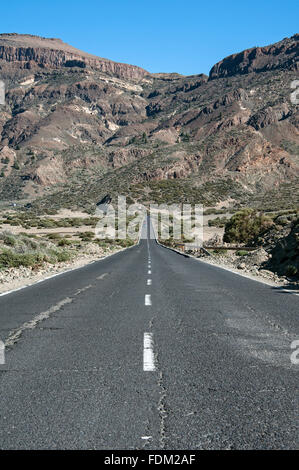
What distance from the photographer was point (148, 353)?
217 inches

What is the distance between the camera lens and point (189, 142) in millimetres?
151250

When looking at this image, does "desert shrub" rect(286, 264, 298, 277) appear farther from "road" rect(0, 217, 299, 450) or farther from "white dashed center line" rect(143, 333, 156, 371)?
"white dashed center line" rect(143, 333, 156, 371)

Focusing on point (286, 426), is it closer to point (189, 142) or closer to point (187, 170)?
point (187, 170)

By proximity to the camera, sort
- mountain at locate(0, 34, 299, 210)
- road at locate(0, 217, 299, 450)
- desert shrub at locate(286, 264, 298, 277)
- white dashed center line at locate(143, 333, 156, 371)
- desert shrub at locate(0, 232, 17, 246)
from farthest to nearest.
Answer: mountain at locate(0, 34, 299, 210)
desert shrub at locate(0, 232, 17, 246)
desert shrub at locate(286, 264, 298, 277)
white dashed center line at locate(143, 333, 156, 371)
road at locate(0, 217, 299, 450)

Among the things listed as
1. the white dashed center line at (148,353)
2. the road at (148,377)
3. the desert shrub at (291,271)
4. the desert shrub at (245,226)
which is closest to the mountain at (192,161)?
the desert shrub at (245,226)

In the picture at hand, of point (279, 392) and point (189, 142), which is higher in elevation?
point (189, 142)

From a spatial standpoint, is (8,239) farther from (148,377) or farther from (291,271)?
(148,377)

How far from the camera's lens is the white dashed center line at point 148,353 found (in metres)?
4.92

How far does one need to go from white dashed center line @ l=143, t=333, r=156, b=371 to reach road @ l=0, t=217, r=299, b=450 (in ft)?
0.05

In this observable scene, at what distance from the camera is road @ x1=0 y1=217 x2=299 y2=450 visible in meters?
3.19

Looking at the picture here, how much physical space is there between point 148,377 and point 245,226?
36464mm

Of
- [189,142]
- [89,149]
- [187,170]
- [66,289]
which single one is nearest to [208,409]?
[66,289]

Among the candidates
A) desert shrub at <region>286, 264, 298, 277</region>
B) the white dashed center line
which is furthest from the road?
desert shrub at <region>286, 264, 298, 277</region>

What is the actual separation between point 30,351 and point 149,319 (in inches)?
115
